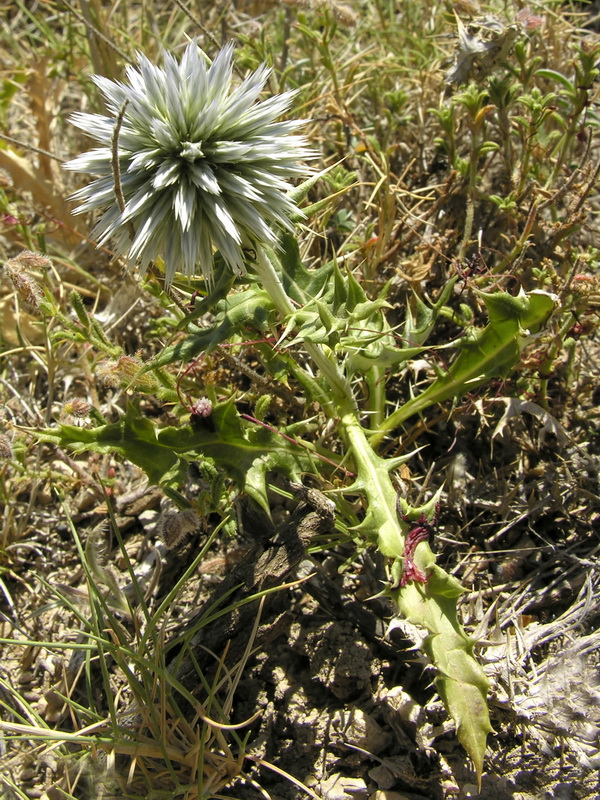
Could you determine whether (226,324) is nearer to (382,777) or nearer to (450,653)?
(450,653)

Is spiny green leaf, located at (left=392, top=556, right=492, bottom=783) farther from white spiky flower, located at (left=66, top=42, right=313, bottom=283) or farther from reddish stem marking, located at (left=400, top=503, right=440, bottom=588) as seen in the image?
white spiky flower, located at (left=66, top=42, right=313, bottom=283)

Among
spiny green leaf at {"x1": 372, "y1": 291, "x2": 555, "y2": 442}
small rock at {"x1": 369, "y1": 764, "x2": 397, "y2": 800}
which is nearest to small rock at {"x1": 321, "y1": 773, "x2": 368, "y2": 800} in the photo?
small rock at {"x1": 369, "y1": 764, "x2": 397, "y2": 800}

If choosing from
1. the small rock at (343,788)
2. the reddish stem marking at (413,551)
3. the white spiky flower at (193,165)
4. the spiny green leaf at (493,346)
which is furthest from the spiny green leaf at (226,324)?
the small rock at (343,788)

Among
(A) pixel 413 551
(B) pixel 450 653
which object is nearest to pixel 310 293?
(A) pixel 413 551

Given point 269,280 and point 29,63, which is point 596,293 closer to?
point 269,280

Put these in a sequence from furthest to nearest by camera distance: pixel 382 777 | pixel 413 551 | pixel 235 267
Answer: pixel 382 777 → pixel 413 551 → pixel 235 267

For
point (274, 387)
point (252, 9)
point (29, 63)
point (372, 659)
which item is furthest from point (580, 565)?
point (29, 63)

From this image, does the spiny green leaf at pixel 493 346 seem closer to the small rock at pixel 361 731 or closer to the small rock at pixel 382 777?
the small rock at pixel 361 731
